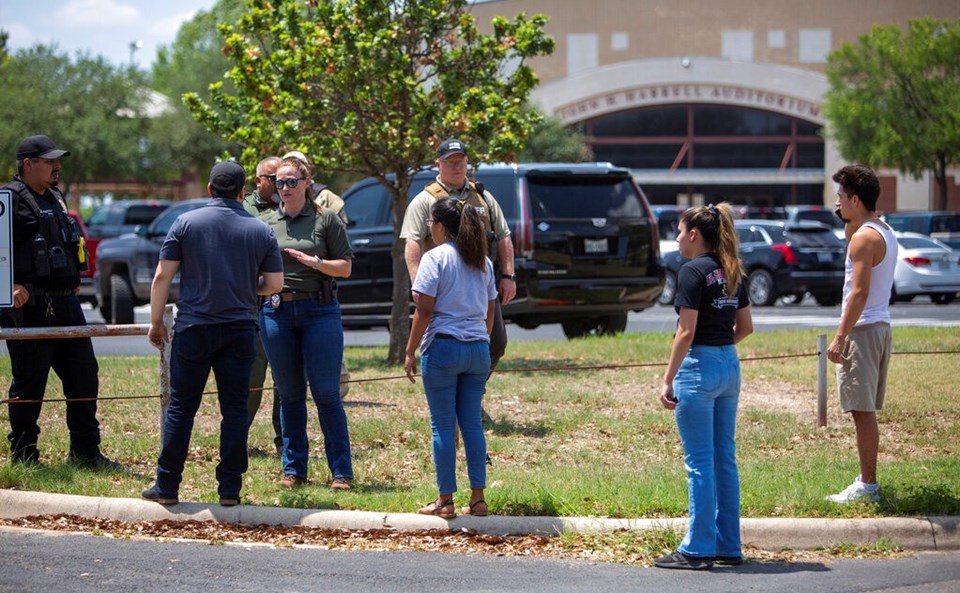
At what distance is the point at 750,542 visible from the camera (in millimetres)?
7043

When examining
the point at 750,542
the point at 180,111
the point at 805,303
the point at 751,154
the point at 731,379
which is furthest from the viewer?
the point at 751,154

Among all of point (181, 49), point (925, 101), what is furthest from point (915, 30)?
point (181, 49)

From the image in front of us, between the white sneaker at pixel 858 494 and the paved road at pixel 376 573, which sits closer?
the paved road at pixel 376 573

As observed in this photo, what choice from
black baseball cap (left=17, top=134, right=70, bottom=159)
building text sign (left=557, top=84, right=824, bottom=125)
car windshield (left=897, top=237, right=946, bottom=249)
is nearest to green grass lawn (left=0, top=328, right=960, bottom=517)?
black baseball cap (left=17, top=134, right=70, bottom=159)

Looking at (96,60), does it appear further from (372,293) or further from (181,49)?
(181,49)

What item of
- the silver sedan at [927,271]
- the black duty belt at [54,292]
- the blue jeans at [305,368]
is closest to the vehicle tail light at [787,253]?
the silver sedan at [927,271]

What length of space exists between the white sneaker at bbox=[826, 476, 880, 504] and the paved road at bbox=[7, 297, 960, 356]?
10.1 meters

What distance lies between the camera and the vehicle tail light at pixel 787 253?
24734 millimetres

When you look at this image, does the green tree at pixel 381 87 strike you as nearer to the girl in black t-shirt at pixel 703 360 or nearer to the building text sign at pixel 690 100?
the girl in black t-shirt at pixel 703 360

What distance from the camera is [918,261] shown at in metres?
25.6

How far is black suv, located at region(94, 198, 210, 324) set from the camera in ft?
65.3

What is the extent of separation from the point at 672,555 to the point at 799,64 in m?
54.2

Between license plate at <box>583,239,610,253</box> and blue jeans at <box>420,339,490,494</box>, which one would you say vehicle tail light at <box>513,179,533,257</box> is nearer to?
license plate at <box>583,239,610,253</box>

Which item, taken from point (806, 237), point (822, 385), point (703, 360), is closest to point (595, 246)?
point (822, 385)
